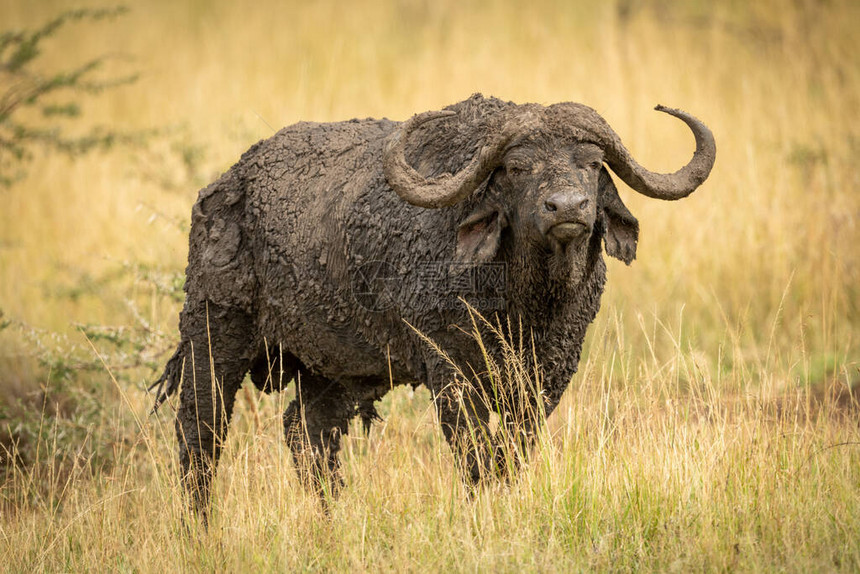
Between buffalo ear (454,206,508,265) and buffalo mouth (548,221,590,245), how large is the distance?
1.18 feet

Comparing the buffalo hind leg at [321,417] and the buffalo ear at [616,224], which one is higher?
the buffalo ear at [616,224]

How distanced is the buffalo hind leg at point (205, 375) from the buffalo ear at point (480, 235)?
1.75 meters

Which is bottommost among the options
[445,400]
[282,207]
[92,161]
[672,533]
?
[672,533]

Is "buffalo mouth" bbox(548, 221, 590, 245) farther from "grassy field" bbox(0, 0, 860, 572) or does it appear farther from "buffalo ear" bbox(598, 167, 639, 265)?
"grassy field" bbox(0, 0, 860, 572)

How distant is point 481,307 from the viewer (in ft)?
15.8

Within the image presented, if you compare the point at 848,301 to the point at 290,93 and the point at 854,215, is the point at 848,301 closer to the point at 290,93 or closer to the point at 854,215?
the point at 854,215

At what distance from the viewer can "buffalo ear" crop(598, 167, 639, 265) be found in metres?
4.77

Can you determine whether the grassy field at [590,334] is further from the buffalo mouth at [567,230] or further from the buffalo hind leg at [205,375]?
the buffalo mouth at [567,230]

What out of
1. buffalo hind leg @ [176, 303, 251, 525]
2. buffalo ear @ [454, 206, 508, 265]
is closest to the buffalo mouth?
buffalo ear @ [454, 206, 508, 265]

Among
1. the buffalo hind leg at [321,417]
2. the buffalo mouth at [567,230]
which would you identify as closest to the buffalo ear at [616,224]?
the buffalo mouth at [567,230]

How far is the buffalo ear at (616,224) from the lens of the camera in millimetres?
4766

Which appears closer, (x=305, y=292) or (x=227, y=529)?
(x=227, y=529)

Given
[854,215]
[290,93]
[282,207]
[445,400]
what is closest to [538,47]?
[290,93]

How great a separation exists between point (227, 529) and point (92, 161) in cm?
1052
